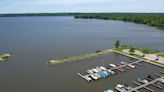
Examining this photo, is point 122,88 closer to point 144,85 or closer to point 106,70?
point 144,85

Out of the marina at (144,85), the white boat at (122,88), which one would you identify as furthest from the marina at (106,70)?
the marina at (144,85)

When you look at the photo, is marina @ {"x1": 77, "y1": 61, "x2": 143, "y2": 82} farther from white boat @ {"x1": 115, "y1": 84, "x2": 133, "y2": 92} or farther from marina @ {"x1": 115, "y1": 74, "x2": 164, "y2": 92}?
marina @ {"x1": 115, "y1": 74, "x2": 164, "y2": 92}

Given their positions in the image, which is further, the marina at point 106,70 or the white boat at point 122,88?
the marina at point 106,70

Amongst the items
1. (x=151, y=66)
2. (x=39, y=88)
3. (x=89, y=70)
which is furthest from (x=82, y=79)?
(x=151, y=66)

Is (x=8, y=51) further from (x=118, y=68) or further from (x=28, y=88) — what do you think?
(x=118, y=68)

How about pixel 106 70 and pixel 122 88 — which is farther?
pixel 106 70

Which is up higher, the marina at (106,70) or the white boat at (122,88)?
the marina at (106,70)

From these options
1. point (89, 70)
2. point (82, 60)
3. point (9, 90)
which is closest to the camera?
point (9, 90)

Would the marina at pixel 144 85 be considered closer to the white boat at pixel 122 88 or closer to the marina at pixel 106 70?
the white boat at pixel 122 88

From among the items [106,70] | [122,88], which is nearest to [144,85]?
[122,88]

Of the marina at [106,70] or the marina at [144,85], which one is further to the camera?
the marina at [106,70]

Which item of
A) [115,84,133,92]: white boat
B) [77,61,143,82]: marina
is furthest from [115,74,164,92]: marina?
[77,61,143,82]: marina
